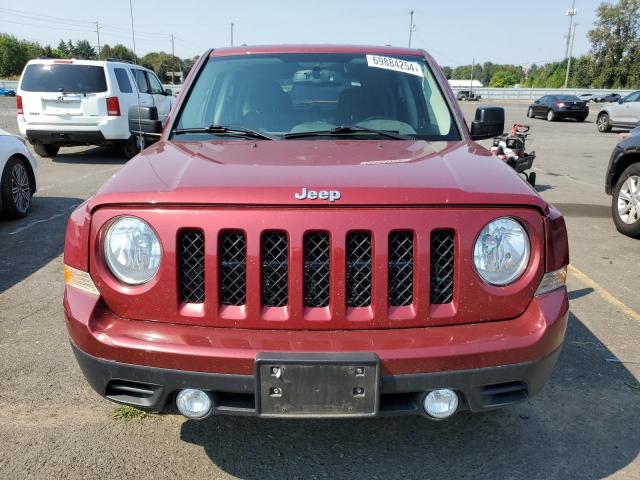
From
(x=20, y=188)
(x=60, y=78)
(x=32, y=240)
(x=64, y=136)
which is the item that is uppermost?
(x=60, y=78)

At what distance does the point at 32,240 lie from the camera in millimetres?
6062

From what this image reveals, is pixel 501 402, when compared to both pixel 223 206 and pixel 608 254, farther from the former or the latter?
pixel 608 254

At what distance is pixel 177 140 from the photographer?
→ 317 cm

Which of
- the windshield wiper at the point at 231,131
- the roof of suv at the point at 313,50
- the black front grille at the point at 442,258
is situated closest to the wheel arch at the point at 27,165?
the roof of suv at the point at 313,50

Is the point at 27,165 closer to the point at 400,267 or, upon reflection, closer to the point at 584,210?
the point at 400,267

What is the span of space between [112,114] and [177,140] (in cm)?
897

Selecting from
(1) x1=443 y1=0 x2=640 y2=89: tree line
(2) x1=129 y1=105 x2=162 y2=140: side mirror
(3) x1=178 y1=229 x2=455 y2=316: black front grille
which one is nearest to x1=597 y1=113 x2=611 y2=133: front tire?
(2) x1=129 y1=105 x2=162 y2=140: side mirror

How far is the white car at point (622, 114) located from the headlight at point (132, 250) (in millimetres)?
22969

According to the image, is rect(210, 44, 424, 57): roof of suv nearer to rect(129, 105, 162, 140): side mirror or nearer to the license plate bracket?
rect(129, 105, 162, 140): side mirror

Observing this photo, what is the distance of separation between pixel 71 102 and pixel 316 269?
10.6 metres

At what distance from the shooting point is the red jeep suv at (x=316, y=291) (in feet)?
6.60

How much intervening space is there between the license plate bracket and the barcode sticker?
2250 mm

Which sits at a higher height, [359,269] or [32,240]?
[359,269]

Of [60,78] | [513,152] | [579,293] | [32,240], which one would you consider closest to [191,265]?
[579,293]
